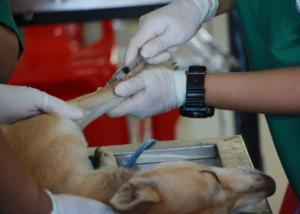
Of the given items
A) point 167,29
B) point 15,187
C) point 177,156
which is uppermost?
point 167,29

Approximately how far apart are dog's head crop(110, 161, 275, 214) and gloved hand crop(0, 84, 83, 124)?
320 mm

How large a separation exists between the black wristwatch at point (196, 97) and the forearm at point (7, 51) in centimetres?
67

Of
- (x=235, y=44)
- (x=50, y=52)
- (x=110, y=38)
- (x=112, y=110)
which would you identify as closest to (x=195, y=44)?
(x=235, y=44)

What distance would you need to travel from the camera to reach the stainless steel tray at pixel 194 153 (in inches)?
43.4

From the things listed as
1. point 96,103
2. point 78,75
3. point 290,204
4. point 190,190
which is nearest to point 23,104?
point 96,103

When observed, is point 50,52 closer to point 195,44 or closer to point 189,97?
point 195,44

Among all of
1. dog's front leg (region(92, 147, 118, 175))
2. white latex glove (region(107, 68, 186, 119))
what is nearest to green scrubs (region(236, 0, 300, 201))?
white latex glove (region(107, 68, 186, 119))

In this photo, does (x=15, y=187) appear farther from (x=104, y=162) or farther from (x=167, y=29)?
(x=167, y=29)

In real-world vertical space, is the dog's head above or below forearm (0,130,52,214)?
below

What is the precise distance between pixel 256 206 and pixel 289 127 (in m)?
0.28

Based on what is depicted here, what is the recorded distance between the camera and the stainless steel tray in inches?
43.4

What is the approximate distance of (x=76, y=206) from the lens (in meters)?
0.65

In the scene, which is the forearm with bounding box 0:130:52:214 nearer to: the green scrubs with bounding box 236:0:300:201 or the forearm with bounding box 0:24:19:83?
the forearm with bounding box 0:24:19:83

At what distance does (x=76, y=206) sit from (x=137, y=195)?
134 millimetres
